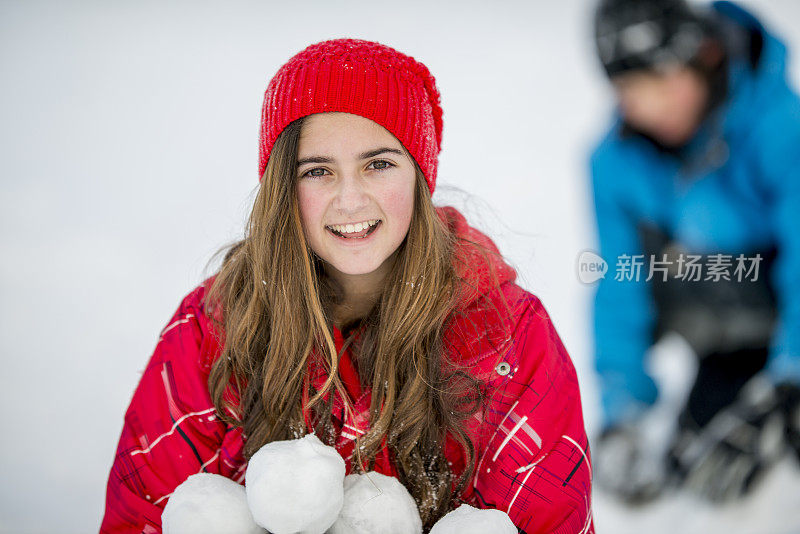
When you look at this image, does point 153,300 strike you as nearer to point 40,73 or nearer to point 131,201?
point 131,201

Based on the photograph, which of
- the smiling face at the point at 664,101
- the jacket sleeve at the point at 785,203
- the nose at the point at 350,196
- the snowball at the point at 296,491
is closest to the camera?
the snowball at the point at 296,491

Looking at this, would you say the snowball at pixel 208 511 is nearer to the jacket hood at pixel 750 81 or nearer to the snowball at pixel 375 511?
the snowball at pixel 375 511

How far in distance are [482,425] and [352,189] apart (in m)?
0.49

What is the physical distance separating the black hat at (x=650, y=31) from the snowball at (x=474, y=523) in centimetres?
157

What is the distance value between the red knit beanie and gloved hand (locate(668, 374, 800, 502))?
1426 millimetres

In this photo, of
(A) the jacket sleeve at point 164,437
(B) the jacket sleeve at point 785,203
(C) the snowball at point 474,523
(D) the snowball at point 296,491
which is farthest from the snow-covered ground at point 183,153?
(D) the snowball at point 296,491

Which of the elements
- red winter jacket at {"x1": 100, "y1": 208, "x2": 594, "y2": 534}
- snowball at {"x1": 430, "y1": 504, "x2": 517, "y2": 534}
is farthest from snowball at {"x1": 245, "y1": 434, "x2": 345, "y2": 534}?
red winter jacket at {"x1": 100, "y1": 208, "x2": 594, "y2": 534}

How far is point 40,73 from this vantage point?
7.22 ft

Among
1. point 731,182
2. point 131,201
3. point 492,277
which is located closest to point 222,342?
point 492,277

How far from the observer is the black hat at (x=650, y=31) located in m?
1.88

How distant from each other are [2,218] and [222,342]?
1457mm

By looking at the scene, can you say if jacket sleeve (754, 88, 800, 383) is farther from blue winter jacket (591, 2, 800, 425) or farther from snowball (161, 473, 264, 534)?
snowball (161, 473, 264, 534)

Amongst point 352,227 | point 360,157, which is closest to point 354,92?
point 360,157

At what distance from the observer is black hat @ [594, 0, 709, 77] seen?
6.16 ft
